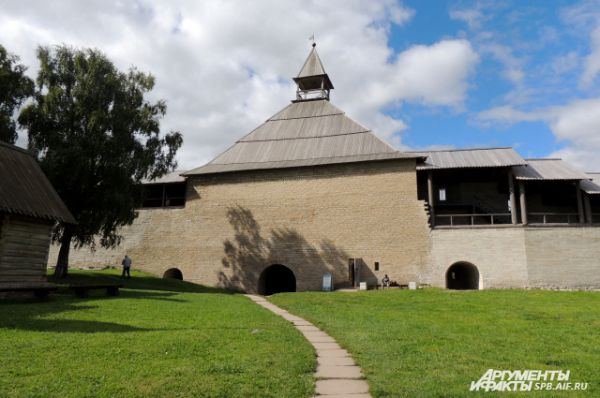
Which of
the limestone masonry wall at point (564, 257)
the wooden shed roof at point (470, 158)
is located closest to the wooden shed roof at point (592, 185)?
the limestone masonry wall at point (564, 257)


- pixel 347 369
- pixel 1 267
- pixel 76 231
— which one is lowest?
pixel 347 369

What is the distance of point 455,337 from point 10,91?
19703 millimetres

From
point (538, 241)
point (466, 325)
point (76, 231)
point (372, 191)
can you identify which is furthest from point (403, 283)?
point (76, 231)

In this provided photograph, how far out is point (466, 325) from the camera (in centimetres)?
976

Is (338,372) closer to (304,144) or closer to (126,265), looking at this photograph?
(126,265)

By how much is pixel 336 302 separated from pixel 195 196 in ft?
44.6

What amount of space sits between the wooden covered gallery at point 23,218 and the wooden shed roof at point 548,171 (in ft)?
68.1

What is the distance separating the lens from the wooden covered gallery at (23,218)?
12609 millimetres

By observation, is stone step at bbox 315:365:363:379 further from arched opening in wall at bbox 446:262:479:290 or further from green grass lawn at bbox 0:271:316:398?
arched opening in wall at bbox 446:262:479:290

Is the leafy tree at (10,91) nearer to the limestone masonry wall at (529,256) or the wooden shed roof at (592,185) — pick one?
the limestone masonry wall at (529,256)

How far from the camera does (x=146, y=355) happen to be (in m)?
6.03

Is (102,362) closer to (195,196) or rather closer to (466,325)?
(466,325)

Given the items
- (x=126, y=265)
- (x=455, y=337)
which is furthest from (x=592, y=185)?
(x=126, y=265)

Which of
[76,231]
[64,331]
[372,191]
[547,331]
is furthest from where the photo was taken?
[372,191]
